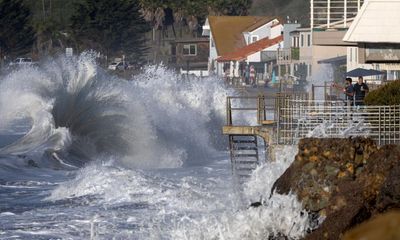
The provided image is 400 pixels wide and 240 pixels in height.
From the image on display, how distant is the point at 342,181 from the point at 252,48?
3663 inches

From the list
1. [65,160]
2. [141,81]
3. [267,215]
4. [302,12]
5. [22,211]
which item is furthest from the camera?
[302,12]

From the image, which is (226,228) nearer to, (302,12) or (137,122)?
(137,122)

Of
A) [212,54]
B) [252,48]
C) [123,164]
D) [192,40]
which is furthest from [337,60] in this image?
[192,40]

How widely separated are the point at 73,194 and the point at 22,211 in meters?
2.41

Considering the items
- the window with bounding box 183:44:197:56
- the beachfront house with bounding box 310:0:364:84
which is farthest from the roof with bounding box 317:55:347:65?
the window with bounding box 183:44:197:56

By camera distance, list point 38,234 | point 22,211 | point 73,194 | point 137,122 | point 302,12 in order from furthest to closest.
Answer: point 302,12, point 137,122, point 73,194, point 22,211, point 38,234

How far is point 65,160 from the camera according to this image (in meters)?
36.4

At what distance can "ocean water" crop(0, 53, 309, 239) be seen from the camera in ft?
56.8

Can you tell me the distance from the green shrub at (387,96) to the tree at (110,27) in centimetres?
9049

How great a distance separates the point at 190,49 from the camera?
403ft

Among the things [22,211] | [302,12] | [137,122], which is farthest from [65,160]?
[302,12]

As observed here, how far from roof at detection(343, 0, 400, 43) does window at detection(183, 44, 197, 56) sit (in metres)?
94.8

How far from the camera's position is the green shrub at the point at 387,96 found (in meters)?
20.6

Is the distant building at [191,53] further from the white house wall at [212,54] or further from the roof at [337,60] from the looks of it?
the roof at [337,60]
